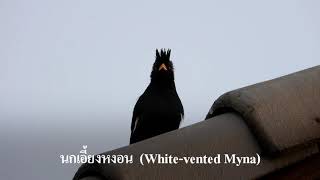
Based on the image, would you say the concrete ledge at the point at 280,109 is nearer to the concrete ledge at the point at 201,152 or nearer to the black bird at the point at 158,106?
the concrete ledge at the point at 201,152

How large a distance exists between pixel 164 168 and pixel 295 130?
1.37 ft

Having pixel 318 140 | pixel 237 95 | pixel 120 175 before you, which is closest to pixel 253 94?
pixel 237 95

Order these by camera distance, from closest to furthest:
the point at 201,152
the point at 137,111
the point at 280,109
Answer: the point at 201,152, the point at 280,109, the point at 137,111

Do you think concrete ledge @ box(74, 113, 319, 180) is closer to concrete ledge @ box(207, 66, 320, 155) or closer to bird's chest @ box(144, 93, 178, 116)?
concrete ledge @ box(207, 66, 320, 155)

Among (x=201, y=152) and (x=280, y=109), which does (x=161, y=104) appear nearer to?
(x=280, y=109)

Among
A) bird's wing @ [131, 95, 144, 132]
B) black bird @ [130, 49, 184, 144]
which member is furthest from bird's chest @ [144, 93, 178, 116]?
bird's wing @ [131, 95, 144, 132]

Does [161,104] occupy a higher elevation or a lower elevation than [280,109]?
lower

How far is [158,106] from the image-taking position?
195 inches

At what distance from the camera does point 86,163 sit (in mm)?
2010

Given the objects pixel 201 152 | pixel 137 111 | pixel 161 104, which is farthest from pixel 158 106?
pixel 201 152

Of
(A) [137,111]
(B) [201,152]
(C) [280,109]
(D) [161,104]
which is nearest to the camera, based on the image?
(B) [201,152]

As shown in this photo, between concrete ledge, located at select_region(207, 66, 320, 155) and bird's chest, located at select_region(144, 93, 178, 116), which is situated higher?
concrete ledge, located at select_region(207, 66, 320, 155)

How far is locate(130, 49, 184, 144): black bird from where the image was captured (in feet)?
16.1

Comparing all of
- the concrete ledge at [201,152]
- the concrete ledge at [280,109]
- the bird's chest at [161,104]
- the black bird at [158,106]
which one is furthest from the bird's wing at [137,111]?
the concrete ledge at [201,152]
